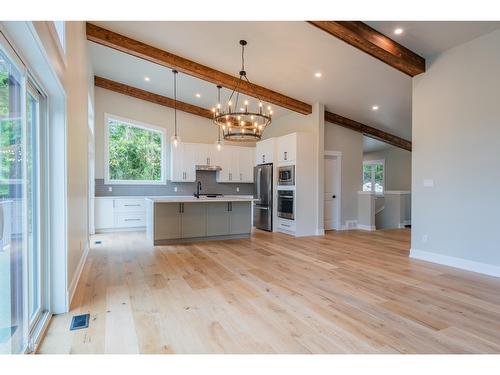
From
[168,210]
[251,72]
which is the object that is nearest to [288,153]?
[251,72]

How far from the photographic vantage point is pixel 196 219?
222 inches

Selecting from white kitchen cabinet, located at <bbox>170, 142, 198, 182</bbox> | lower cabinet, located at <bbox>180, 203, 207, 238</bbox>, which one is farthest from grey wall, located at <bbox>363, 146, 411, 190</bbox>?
lower cabinet, located at <bbox>180, 203, 207, 238</bbox>

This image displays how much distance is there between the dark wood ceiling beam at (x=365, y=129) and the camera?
7.21 meters

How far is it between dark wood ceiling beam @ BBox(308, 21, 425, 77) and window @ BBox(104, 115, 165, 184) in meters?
5.52

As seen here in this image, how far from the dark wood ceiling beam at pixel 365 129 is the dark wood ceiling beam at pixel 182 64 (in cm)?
80

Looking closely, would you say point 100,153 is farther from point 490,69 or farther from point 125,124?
point 490,69

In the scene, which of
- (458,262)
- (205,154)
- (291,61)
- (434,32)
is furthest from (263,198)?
(434,32)

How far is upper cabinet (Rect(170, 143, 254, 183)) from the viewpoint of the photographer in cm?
777

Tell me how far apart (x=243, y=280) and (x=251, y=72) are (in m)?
3.98

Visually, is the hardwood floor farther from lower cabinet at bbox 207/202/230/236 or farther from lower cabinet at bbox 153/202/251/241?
lower cabinet at bbox 207/202/230/236

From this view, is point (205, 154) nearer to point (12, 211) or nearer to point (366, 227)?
point (366, 227)

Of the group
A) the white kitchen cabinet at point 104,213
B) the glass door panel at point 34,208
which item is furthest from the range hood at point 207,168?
the glass door panel at point 34,208

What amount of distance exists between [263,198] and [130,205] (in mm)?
3297

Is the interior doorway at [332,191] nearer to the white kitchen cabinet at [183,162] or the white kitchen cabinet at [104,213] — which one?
the white kitchen cabinet at [183,162]
